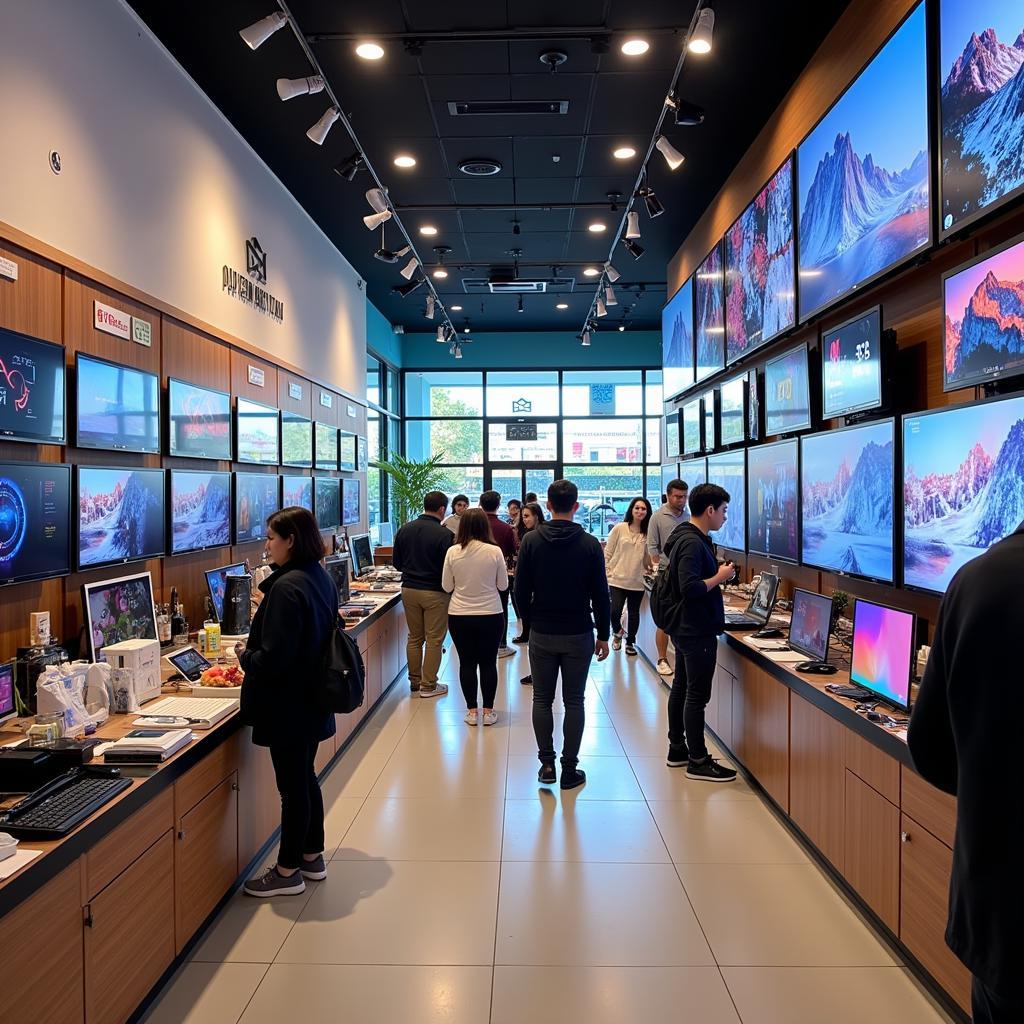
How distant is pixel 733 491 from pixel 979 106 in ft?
12.6

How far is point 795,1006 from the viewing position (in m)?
2.45

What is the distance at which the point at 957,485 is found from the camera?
2.97 m

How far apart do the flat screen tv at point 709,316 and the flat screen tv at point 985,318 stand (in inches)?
139

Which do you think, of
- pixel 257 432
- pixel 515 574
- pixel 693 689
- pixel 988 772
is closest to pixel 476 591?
pixel 515 574

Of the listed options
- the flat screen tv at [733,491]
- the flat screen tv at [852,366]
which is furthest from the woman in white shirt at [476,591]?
the flat screen tv at [852,366]

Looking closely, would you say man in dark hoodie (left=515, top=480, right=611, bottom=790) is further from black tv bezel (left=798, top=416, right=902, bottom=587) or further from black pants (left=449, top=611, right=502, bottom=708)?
black tv bezel (left=798, top=416, right=902, bottom=587)

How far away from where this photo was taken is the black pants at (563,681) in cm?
426

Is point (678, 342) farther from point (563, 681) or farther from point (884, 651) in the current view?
point (884, 651)

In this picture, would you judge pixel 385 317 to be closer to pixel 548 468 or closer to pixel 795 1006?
A: pixel 548 468

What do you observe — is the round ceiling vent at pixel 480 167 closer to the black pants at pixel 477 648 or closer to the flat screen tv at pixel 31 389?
the black pants at pixel 477 648

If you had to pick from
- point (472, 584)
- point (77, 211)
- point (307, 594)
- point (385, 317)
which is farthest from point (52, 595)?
point (385, 317)

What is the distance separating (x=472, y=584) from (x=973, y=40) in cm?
390

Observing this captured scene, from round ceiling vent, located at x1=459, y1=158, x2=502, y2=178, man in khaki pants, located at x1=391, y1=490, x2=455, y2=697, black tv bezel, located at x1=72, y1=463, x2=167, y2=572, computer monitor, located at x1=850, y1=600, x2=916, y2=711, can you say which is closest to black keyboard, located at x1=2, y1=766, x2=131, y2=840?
black tv bezel, located at x1=72, y1=463, x2=167, y2=572

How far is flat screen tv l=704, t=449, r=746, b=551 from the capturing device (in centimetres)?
609
